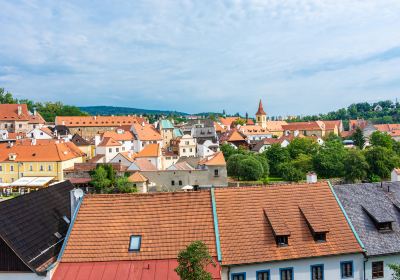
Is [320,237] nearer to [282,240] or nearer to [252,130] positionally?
[282,240]

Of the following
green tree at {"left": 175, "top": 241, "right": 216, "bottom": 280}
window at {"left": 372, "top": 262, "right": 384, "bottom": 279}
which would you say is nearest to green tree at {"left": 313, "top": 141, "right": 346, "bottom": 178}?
window at {"left": 372, "top": 262, "right": 384, "bottom": 279}

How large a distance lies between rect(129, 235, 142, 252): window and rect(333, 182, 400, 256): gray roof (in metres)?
9.38

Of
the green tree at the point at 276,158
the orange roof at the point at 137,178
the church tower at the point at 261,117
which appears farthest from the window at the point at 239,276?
the church tower at the point at 261,117

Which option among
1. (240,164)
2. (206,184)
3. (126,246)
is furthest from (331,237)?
(240,164)

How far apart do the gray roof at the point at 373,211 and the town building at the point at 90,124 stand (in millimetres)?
90308

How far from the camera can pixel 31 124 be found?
10588cm

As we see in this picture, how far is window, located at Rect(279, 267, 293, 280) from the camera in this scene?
52.1ft

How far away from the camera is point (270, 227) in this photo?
1688 cm

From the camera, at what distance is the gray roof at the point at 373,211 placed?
56.0 feet

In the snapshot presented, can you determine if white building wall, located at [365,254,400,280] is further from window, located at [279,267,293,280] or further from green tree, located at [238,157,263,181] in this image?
green tree, located at [238,157,263,181]

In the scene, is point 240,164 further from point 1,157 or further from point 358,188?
point 358,188

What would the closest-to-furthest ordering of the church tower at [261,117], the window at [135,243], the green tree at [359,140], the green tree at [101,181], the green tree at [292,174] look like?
the window at [135,243] → the green tree at [101,181] → the green tree at [292,174] → the green tree at [359,140] → the church tower at [261,117]

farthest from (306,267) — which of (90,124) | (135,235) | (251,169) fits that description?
(90,124)

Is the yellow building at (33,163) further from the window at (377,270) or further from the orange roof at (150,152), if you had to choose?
the window at (377,270)
